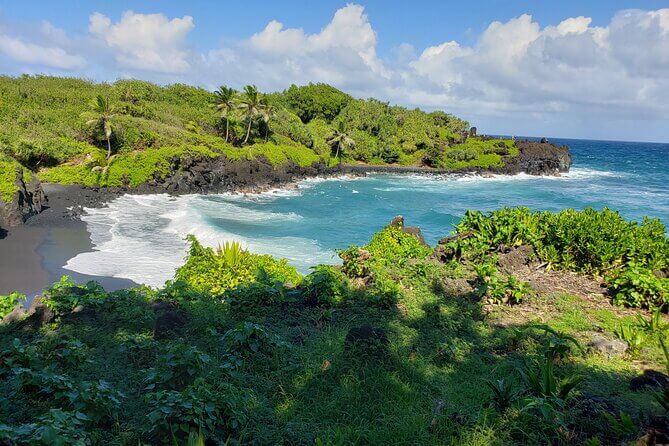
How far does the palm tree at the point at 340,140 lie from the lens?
207 ft

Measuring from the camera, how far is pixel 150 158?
122 ft

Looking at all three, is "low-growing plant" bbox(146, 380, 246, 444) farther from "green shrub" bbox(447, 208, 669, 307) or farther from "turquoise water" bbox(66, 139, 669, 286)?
"turquoise water" bbox(66, 139, 669, 286)

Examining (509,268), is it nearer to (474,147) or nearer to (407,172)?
(407,172)

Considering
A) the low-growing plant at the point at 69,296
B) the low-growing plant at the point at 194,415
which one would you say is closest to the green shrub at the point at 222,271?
the low-growing plant at the point at 69,296

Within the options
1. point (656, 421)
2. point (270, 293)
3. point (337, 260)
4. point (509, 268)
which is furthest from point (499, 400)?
point (337, 260)

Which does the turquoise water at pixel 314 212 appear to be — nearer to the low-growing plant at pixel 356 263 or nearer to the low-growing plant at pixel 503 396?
the low-growing plant at pixel 356 263

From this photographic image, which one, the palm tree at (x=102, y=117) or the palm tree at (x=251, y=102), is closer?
the palm tree at (x=102, y=117)

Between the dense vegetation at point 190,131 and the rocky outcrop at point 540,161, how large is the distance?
7.01 feet

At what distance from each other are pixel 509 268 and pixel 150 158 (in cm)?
3502

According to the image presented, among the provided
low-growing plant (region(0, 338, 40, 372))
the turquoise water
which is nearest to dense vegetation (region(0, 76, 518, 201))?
the turquoise water

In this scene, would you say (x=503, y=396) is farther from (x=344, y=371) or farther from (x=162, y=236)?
(x=162, y=236)

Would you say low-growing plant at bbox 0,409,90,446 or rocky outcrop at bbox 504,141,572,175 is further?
rocky outcrop at bbox 504,141,572,175

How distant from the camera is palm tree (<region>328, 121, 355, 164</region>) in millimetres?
63156

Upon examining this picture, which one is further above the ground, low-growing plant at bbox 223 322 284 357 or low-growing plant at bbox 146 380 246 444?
low-growing plant at bbox 146 380 246 444
